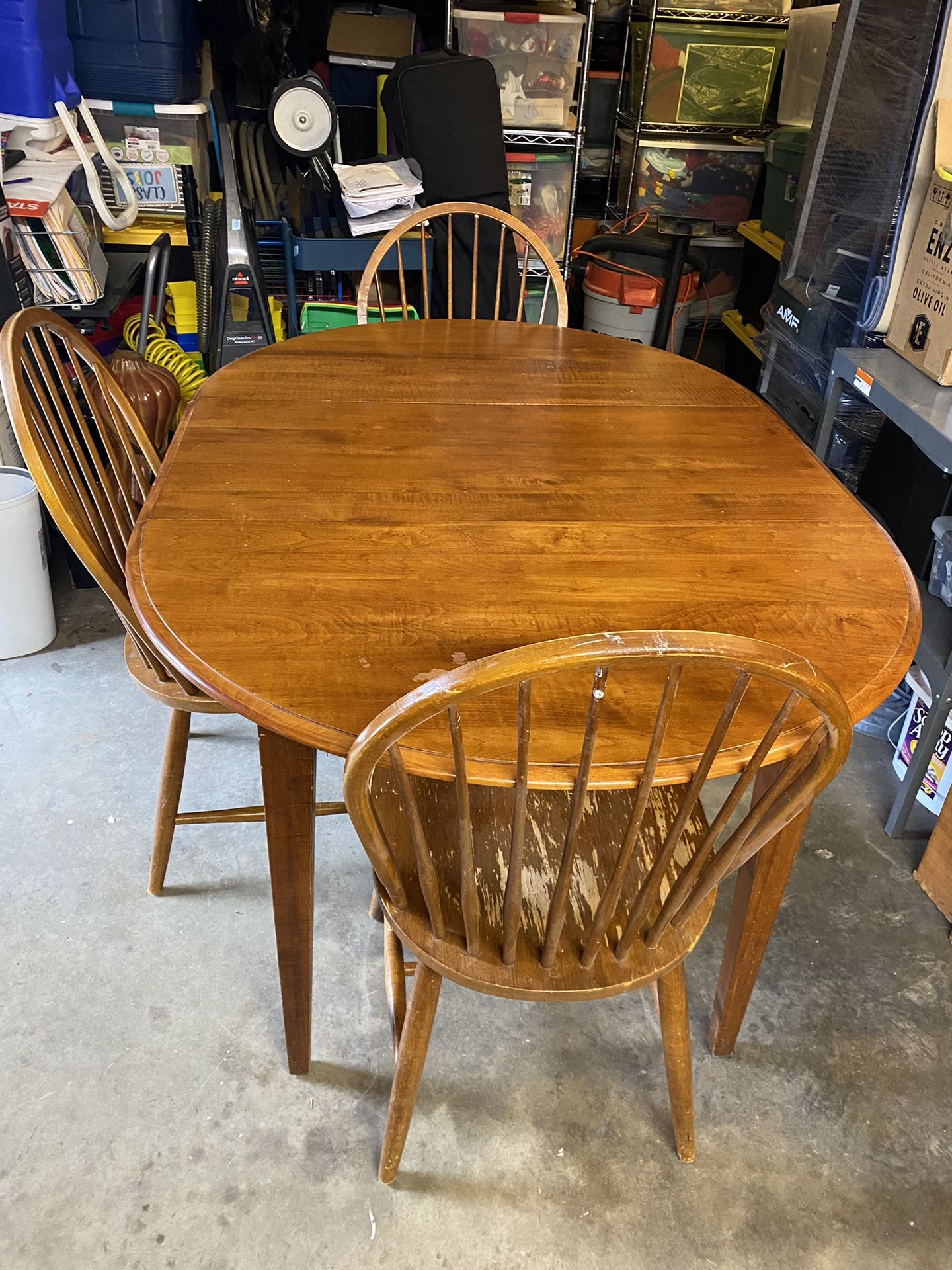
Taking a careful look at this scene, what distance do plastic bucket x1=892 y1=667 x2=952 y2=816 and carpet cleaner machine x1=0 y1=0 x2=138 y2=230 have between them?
237 centimetres

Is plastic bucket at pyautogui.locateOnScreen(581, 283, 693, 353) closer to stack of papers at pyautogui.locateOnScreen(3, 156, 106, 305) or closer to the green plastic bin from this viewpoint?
the green plastic bin

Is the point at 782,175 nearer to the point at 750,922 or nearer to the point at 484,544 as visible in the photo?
the point at 484,544

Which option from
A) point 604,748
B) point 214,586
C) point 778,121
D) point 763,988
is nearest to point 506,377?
point 214,586

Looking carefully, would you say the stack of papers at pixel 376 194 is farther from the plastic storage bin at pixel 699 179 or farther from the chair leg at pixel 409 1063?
the chair leg at pixel 409 1063

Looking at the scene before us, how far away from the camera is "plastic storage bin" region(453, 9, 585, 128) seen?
3117 mm

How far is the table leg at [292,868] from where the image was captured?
1108mm

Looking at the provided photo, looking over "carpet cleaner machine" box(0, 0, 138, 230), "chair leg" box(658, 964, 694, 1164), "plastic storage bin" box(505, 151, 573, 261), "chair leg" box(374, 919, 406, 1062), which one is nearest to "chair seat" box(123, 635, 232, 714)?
"chair leg" box(374, 919, 406, 1062)

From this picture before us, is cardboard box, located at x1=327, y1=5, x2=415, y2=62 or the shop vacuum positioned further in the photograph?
cardboard box, located at x1=327, y1=5, x2=415, y2=62

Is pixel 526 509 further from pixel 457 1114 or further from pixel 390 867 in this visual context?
pixel 457 1114

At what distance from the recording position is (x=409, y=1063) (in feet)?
4.09

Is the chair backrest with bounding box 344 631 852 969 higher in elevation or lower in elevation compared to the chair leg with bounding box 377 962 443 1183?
higher

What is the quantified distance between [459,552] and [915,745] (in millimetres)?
1195

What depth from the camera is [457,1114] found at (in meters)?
1.43

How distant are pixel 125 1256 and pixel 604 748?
0.97m
